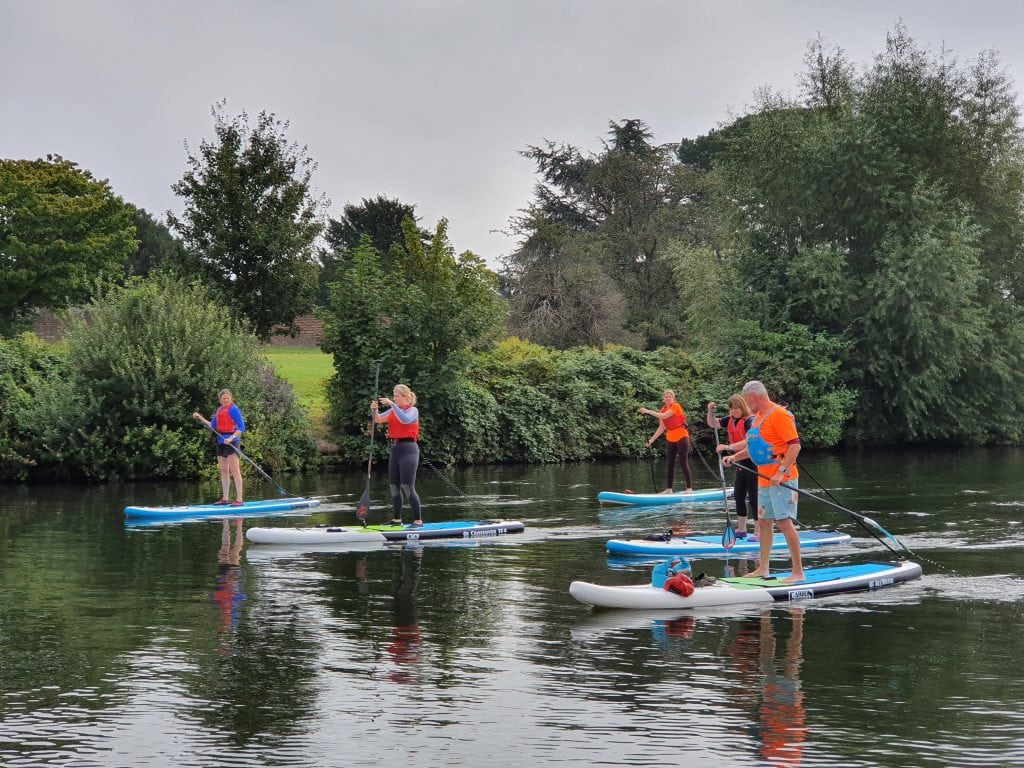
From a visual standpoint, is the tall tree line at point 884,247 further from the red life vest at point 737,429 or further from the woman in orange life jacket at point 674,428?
the red life vest at point 737,429

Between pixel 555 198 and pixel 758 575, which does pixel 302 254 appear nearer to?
pixel 758 575

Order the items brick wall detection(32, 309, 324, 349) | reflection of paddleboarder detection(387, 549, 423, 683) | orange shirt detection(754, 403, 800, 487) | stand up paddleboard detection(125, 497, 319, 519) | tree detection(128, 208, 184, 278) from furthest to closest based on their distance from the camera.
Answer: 1. tree detection(128, 208, 184, 278)
2. brick wall detection(32, 309, 324, 349)
3. stand up paddleboard detection(125, 497, 319, 519)
4. orange shirt detection(754, 403, 800, 487)
5. reflection of paddleboarder detection(387, 549, 423, 683)

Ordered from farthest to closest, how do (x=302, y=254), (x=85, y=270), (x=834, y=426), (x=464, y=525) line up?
1. (x=85, y=270)
2. (x=834, y=426)
3. (x=302, y=254)
4. (x=464, y=525)

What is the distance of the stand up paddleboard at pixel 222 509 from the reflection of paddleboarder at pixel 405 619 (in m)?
5.72

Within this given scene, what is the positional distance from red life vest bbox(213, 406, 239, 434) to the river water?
3.12m

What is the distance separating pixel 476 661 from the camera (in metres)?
10.1


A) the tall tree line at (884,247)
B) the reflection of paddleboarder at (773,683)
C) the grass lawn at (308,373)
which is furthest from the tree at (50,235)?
the reflection of paddleboarder at (773,683)

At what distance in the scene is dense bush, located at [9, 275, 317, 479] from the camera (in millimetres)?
27156

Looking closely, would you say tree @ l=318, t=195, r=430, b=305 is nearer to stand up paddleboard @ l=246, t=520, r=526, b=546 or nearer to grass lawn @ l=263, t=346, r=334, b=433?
grass lawn @ l=263, t=346, r=334, b=433

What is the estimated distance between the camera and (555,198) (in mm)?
60406

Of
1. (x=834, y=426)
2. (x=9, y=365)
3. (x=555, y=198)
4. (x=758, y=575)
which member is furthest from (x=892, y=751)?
(x=555, y=198)

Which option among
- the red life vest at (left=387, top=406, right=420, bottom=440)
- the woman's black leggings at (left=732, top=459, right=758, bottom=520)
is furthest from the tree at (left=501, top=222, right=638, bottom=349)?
the woman's black leggings at (left=732, top=459, right=758, bottom=520)

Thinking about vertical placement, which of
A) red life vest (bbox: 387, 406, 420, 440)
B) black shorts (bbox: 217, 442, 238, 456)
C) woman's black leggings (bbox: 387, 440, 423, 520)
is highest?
red life vest (bbox: 387, 406, 420, 440)

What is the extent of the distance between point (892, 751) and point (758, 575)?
5441 mm
